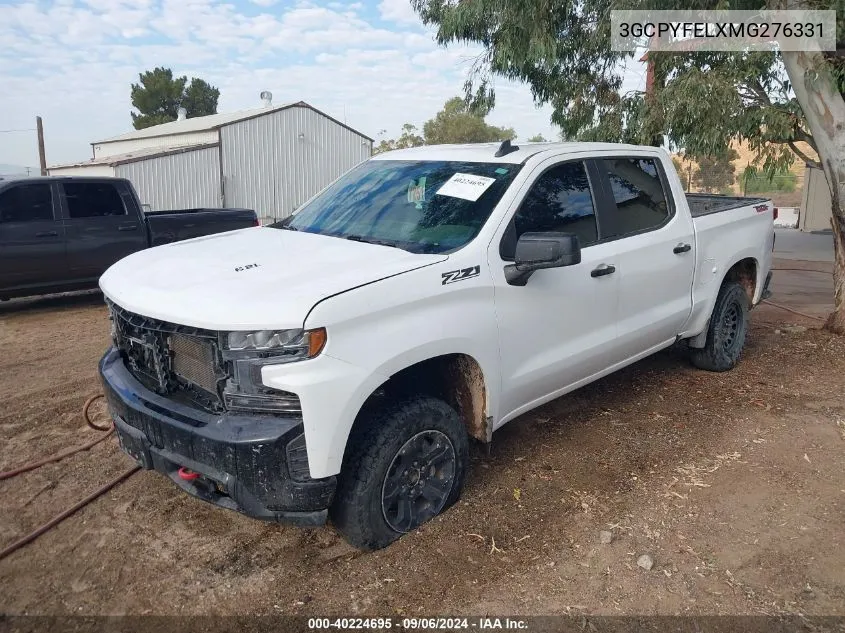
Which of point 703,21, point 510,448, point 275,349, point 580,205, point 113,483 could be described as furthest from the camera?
point 703,21

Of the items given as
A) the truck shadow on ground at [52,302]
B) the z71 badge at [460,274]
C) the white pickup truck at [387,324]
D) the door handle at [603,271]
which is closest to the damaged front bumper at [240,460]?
the white pickup truck at [387,324]

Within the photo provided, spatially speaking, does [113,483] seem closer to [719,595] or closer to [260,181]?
[719,595]

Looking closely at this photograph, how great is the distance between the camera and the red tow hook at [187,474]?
3.02 m

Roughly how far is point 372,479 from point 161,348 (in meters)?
1.11

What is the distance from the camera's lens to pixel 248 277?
10.2 ft

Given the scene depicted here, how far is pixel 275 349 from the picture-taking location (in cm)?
277

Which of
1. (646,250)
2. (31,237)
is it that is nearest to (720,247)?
(646,250)

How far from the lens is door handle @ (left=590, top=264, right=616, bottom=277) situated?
408cm

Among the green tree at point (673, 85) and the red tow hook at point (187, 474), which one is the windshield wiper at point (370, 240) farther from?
the green tree at point (673, 85)

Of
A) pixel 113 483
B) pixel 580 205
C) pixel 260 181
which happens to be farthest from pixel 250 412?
pixel 260 181

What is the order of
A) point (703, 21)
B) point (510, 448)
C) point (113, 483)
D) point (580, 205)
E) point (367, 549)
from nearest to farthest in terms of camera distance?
point (367, 549) → point (113, 483) → point (580, 205) → point (510, 448) → point (703, 21)

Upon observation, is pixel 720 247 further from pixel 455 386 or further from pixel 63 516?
pixel 63 516

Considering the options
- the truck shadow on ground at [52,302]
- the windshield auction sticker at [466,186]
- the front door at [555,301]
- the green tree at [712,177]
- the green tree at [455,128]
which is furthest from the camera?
the green tree at [455,128]

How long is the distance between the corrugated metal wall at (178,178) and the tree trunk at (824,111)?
19.9 meters
